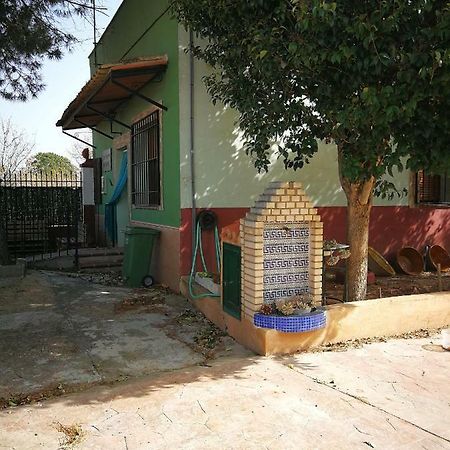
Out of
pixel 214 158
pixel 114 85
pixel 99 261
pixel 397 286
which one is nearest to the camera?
pixel 214 158

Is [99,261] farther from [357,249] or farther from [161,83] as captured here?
[357,249]

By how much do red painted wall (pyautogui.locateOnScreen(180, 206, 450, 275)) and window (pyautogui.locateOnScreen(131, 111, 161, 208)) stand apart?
174 centimetres

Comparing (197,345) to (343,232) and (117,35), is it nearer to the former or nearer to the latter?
(343,232)

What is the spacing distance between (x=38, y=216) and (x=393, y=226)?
9613 millimetres

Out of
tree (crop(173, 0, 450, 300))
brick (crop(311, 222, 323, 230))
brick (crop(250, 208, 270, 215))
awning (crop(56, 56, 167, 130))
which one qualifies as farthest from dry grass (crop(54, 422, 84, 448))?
awning (crop(56, 56, 167, 130))

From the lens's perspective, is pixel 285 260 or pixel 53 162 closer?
pixel 285 260

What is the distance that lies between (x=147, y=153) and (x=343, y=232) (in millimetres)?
3773

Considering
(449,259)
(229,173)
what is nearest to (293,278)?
(229,173)

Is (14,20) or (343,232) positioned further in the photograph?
(14,20)

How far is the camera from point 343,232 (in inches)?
311

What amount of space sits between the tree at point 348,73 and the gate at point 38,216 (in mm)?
7626

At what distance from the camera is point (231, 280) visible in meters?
5.01

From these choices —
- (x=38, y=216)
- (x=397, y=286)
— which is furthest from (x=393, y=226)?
(x=38, y=216)

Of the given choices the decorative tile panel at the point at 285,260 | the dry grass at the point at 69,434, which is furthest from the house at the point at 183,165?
the dry grass at the point at 69,434
